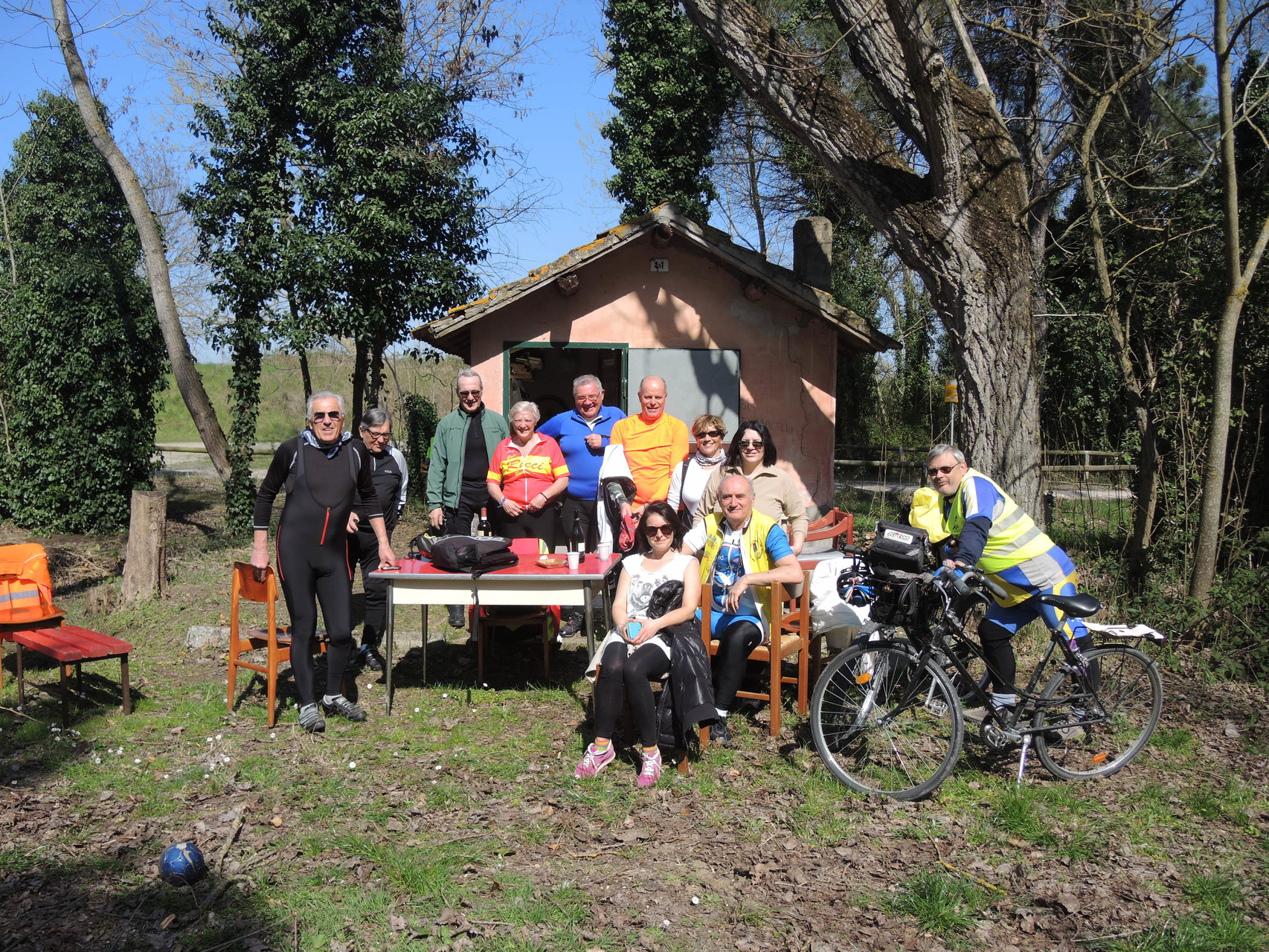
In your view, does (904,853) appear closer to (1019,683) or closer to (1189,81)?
(1019,683)

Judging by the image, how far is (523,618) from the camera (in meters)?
6.40

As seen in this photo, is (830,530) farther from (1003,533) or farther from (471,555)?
(471,555)

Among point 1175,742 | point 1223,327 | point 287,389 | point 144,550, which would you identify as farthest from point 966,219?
point 287,389

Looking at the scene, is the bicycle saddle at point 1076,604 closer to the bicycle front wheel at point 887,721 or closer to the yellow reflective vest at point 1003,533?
the yellow reflective vest at point 1003,533

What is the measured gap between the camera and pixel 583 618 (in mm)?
7211

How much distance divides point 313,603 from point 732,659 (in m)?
2.32

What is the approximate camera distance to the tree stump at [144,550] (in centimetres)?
852

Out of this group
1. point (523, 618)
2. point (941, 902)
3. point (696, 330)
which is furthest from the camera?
point (696, 330)

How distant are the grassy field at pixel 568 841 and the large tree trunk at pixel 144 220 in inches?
325

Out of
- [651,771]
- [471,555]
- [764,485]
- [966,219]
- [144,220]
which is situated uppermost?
[144,220]

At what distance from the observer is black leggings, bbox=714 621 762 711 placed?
5070mm

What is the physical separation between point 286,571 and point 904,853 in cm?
341

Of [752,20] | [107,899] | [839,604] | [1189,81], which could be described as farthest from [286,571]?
Answer: [1189,81]

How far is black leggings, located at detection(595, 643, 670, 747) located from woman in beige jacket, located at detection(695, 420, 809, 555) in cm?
117
